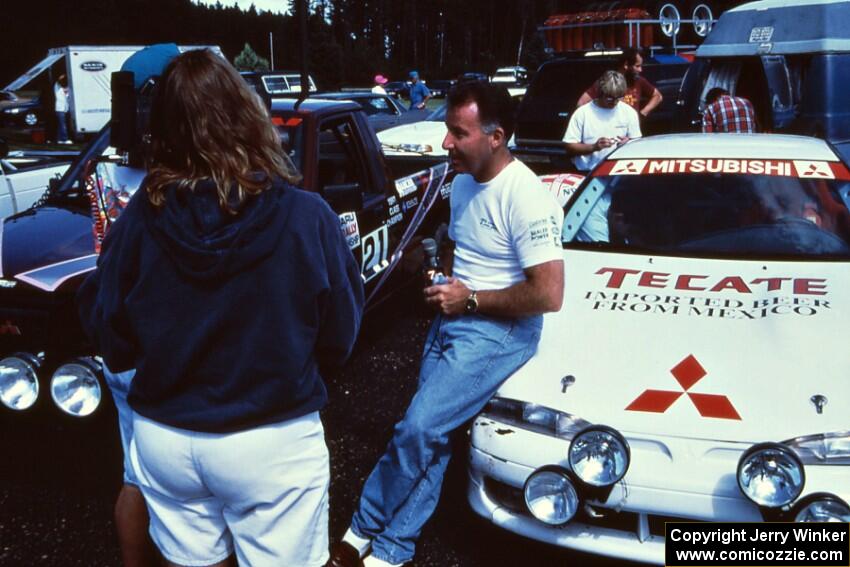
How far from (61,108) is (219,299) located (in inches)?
738

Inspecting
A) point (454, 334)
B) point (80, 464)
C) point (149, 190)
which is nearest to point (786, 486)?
point (454, 334)

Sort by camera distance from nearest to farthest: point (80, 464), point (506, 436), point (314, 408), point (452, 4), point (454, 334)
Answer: point (314, 408), point (506, 436), point (454, 334), point (80, 464), point (452, 4)

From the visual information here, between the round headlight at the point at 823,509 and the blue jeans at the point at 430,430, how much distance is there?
41.2 inches

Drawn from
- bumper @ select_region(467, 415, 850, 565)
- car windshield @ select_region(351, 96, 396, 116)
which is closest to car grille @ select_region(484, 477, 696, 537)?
bumper @ select_region(467, 415, 850, 565)

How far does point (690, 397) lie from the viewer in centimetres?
285

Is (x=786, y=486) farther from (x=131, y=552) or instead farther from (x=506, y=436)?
(x=131, y=552)

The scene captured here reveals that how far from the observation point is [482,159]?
3.05m

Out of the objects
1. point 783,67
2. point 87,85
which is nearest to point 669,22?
point 783,67

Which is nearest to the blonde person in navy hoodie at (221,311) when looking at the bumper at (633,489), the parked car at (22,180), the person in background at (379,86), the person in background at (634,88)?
the bumper at (633,489)

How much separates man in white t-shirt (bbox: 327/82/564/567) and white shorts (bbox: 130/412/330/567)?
1.03m

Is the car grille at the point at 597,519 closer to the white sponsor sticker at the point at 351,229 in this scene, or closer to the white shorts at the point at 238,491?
the white shorts at the point at 238,491

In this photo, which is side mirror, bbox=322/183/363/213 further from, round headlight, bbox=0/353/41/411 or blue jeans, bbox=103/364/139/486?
blue jeans, bbox=103/364/139/486

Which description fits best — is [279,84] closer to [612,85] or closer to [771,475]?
[612,85]

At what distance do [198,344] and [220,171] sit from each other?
0.34 meters
